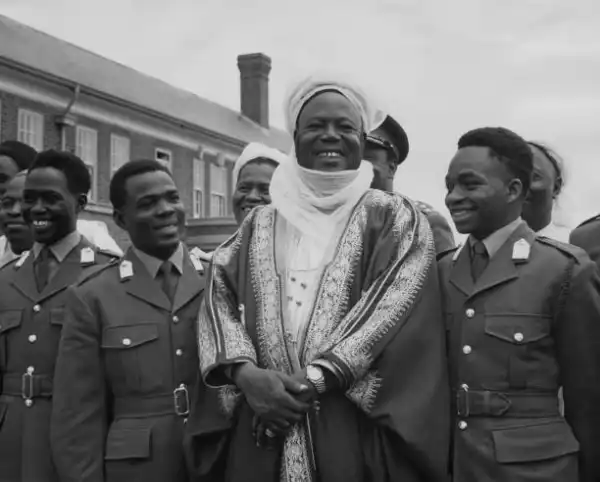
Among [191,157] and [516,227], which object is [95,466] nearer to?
[516,227]

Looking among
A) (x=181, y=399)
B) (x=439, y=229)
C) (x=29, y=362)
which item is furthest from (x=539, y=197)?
(x=29, y=362)

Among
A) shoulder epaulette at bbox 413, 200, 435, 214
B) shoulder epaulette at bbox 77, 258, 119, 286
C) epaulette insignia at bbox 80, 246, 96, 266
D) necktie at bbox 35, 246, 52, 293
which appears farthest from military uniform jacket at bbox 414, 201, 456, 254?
necktie at bbox 35, 246, 52, 293

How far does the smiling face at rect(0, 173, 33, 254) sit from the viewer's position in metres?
5.30

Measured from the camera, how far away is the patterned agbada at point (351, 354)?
3.31 meters

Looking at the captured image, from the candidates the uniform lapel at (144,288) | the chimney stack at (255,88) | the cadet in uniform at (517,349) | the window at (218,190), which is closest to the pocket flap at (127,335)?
the uniform lapel at (144,288)

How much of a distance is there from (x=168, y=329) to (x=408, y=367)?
117cm

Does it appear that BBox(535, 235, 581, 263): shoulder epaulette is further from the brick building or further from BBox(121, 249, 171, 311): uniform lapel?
the brick building

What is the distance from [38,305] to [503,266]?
7.43ft

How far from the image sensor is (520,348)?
3404 millimetres

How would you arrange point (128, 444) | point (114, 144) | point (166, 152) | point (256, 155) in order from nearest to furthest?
1. point (128, 444)
2. point (256, 155)
3. point (114, 144)
4. point (166, 152)

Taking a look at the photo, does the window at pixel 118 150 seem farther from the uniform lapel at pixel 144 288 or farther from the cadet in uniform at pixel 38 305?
the uniform lapel at pixel 144 288

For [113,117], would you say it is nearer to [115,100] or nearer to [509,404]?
[115,100]

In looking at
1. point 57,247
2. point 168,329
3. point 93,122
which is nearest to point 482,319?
point 168,329

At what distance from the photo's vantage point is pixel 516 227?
3.66 meters
